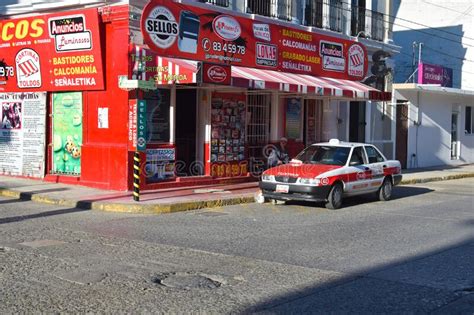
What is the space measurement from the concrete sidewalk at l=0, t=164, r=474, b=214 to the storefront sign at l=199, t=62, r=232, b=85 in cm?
282

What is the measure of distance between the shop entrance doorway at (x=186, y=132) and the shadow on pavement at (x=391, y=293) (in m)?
10.1

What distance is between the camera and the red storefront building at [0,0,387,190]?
1522 centimetres

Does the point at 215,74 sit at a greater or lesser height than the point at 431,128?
greater

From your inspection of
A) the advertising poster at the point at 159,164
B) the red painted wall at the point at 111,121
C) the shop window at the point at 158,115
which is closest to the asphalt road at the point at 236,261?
the red painted wall at the point at 111,121

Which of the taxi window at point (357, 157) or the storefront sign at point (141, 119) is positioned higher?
the storefront sign at point (141, 119)

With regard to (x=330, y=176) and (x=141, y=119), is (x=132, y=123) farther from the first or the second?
(x=330, y=176)

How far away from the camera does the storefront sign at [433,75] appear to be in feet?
90.4

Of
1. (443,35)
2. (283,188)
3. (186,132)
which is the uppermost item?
(443,35)

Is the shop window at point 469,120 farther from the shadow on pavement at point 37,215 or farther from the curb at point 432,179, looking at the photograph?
the shadow on pavement at point 37,215

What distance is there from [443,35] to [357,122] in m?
14.0

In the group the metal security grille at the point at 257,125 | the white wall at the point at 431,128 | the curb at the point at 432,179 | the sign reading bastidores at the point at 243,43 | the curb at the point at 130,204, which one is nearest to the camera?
the curb at the point at 130,204

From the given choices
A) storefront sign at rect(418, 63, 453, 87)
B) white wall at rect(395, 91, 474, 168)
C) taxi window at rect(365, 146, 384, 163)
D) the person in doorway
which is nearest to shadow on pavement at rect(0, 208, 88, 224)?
the person in doorway

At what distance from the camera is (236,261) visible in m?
8.23

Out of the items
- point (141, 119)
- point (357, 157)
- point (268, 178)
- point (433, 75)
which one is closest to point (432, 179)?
point (433, 75)
